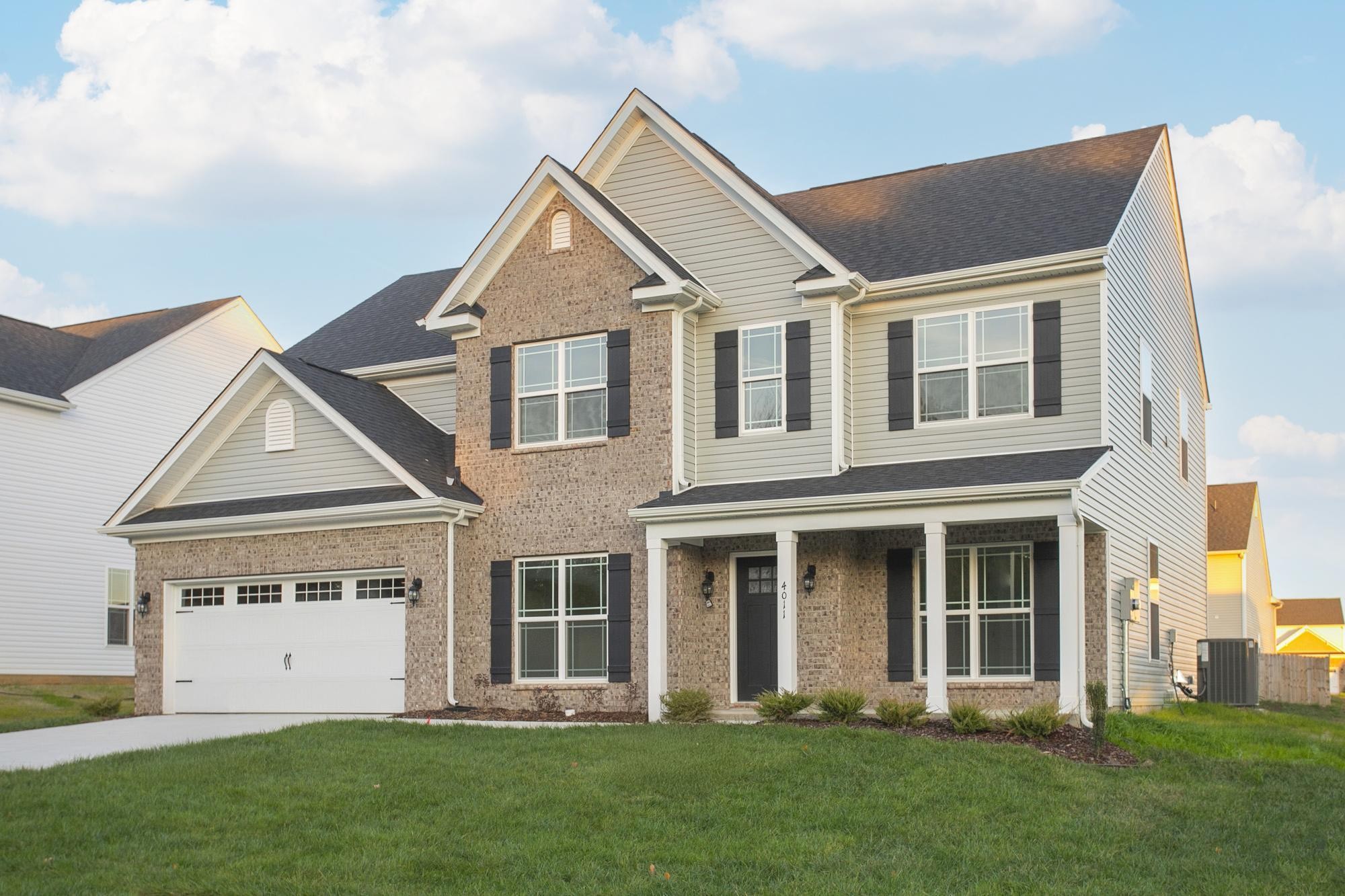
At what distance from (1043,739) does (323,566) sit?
10.9 meters

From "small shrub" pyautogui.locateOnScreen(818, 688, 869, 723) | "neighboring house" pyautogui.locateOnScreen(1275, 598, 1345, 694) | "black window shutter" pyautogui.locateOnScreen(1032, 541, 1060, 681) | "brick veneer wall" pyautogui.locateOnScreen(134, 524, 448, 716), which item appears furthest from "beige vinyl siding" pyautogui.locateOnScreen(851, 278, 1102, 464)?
"neighboring house" pyautogui.locateOnScreen(1275, 598, 1345, 694)

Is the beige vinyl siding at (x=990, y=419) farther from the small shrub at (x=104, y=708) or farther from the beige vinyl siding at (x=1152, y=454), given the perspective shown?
the small shrub at (x=104, y=708)

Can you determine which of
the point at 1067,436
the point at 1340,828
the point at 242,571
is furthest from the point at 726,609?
the point at 1340,828

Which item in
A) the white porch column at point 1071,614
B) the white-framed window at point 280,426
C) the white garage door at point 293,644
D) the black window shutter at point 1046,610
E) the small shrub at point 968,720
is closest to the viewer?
the small shrub at point 968,720

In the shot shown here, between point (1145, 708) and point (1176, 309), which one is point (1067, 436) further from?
point (1176, 309)

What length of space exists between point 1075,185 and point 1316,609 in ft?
193

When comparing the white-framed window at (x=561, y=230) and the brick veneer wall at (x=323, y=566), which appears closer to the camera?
the brick veneer wall at (x=323, y=566)

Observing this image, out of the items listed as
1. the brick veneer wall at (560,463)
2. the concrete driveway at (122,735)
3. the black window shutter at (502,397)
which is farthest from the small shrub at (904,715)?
the black window shutter at (502,397)

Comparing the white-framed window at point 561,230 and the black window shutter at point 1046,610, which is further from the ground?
the white-framed window at point 561,230

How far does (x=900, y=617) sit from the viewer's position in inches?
720

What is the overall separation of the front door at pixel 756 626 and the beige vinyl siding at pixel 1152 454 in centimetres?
455

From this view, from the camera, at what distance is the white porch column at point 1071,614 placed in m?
15.7

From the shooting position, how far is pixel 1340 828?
11.3 m

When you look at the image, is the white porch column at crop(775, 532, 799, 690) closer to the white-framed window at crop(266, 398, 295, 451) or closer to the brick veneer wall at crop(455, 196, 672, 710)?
the brick veneer wall at crop(455, 196, 672, 710)
